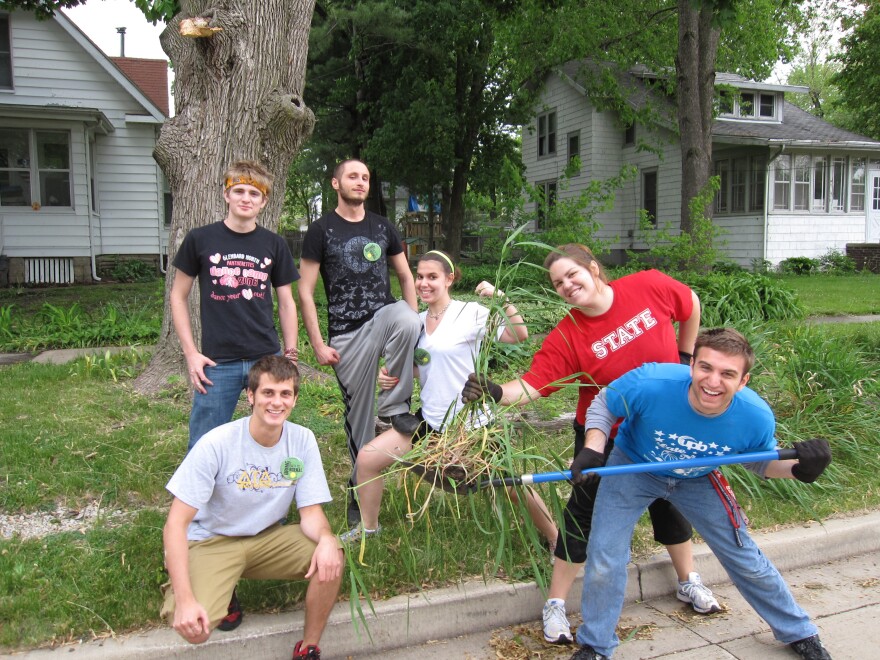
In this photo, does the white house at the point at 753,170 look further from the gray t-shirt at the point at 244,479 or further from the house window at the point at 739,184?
the gray t-shirt at the point at 244,479

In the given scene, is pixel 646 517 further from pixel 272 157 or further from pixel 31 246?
pixel 31 246

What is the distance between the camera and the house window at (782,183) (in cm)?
2053

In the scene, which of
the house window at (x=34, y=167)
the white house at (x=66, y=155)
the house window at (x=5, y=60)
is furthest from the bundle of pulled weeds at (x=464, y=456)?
the house window at (x=5, y=60)

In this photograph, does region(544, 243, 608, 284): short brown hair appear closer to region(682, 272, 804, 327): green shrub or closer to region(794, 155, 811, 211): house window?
region(682, 272, 804, 327): green shrub

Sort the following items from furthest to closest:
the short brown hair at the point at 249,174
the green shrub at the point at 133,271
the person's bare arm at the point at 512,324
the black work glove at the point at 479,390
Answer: the green shrub at the point at 133,271 < the short brown hair at the point at 249,174 < the person's bare arm at the point at 512,324 < the black work glove at the point at 479,390

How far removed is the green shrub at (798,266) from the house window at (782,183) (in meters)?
1.67

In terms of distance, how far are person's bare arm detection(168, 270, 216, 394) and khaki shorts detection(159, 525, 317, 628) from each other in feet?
2.72

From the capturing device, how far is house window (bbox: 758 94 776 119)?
23.0m

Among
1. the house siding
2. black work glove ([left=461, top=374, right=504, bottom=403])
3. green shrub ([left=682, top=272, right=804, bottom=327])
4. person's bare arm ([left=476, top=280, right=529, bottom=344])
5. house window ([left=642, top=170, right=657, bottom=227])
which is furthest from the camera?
house window ([left=642, top=170, right=657, bottom=227])

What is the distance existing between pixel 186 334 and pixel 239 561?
118cm

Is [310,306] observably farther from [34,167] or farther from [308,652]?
[34,167]

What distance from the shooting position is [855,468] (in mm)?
4875

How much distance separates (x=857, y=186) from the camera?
21969 millimetres

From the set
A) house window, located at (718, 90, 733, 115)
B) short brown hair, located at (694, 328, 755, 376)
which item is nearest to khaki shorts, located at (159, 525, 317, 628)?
short brown hair, located at (694, 328, 755, 376)
